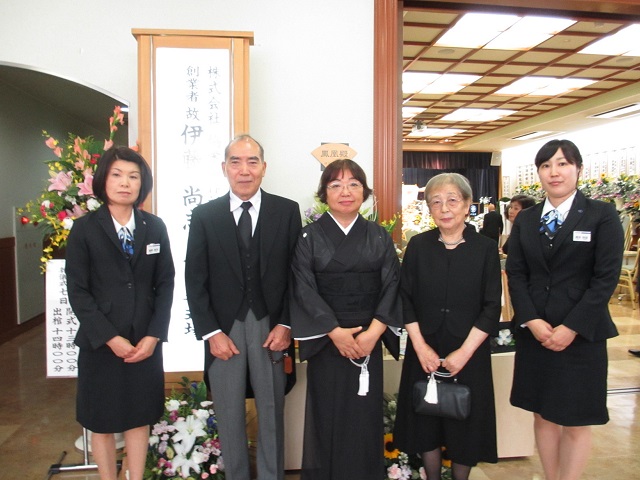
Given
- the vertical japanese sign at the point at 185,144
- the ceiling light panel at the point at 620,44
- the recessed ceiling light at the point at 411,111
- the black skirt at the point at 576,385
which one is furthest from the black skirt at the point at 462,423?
the recessed ceiling light at the point at 411,111

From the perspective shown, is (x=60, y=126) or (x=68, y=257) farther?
(x=60, y=126)

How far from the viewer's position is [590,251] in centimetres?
197

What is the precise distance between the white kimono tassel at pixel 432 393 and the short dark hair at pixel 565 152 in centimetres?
100

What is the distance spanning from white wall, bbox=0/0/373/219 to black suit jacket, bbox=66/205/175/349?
1.15 meters

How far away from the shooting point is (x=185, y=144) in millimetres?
2697

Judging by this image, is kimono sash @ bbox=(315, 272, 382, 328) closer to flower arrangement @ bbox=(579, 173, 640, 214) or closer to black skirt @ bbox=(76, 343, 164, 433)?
black skirt @ bbox=(76, 343, 164, 433)

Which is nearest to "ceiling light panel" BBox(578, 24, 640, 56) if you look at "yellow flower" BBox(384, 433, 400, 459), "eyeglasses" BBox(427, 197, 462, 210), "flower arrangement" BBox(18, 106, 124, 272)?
"eyeglasses" BBox(427, 197, 462, 210)

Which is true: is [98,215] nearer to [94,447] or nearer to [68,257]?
[68,257]

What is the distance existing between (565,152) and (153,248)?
1.68m

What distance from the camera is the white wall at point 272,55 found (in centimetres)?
288

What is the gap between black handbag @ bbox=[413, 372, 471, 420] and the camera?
1.94m

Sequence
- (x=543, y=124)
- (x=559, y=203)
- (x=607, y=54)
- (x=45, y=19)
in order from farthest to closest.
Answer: (x=543, y=124) → (x=607, y=54) → (x=45, y=19) → (x=559, y=203)

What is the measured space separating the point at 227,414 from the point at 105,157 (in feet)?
3.74

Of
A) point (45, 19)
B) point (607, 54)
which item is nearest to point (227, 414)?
point (45, 19)
